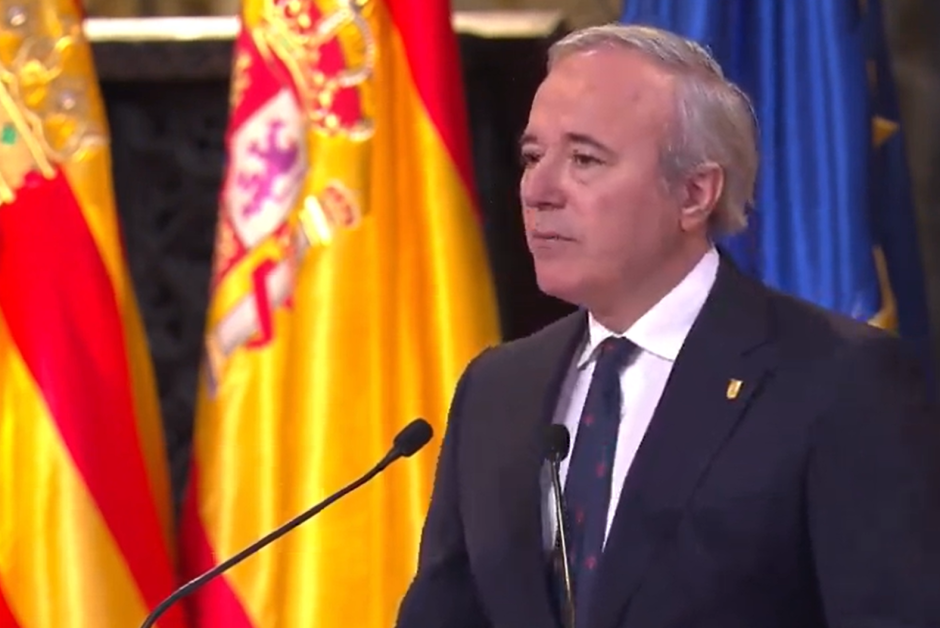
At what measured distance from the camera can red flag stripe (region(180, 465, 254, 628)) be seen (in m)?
2.33

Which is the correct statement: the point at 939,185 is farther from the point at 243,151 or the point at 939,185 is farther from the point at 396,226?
the point at 243,151

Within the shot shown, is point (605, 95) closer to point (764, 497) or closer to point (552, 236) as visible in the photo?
point (552, 236)

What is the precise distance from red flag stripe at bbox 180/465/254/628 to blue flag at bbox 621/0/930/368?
0.97 metres

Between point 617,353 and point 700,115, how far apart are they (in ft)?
0.89

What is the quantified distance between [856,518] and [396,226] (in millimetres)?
1198

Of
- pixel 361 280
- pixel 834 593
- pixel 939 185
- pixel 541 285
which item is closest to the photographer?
pixel 834 593

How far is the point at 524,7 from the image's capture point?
292 centimetres

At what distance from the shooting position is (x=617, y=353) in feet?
5.14

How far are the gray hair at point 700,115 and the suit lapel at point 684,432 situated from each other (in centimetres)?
14

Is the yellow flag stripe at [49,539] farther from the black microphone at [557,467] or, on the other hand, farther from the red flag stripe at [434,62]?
the black microphone at [557,467]

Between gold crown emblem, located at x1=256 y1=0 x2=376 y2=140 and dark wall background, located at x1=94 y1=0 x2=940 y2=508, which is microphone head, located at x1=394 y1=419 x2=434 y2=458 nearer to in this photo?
gold crown emblem, located at x1=256 y1=0 x2=376 y2=140

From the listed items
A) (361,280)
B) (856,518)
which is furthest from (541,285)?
(361,280)

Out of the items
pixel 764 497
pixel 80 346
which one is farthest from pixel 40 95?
pixel 764 497

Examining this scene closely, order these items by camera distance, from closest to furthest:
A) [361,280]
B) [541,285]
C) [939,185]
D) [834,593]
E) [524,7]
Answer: [834,593], [541,285], [361,280], [939,185], [524,7]
